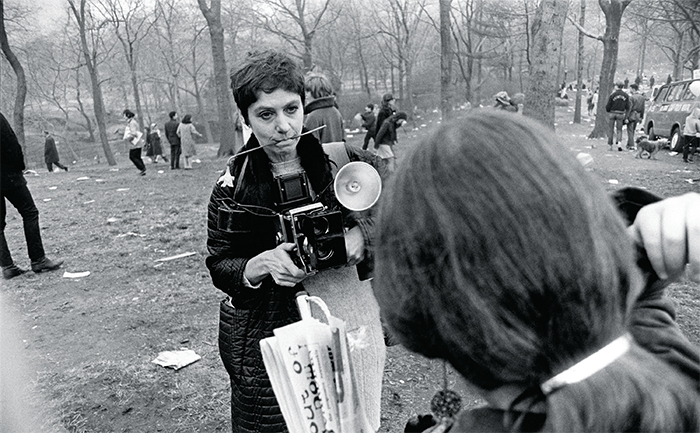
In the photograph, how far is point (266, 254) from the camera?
1808 millimetres

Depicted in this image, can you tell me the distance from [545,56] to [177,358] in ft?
17.6

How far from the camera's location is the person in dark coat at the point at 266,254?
6.13ft

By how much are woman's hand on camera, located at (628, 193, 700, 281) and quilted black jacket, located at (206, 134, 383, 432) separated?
1.10m

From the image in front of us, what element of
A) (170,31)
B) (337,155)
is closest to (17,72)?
(170,31)

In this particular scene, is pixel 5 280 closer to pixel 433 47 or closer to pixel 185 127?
pixel 185 127

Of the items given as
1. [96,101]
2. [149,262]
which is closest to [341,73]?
[96,101]

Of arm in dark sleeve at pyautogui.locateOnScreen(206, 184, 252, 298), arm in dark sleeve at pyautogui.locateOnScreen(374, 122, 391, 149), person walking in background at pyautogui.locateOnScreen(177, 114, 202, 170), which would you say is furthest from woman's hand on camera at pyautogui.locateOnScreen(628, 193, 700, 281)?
person walking in background at pyautogui.locateOnScreen(177, 114, 202, 170)

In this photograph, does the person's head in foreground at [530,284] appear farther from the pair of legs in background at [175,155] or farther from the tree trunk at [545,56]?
the pair of legs in background at [175,155]

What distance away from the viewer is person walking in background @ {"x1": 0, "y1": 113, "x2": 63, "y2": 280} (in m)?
5.55

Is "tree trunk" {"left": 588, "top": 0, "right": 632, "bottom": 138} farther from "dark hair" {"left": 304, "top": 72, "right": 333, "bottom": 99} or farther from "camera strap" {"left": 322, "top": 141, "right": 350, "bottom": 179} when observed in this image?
"camera strap" {"left": 322, "top": 141, "right": 350, "bottom": 179}

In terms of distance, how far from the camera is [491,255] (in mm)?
704

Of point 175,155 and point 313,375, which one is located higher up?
point 313,375

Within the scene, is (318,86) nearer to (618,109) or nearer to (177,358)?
(177,358)

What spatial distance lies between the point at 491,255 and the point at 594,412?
0.23 m
